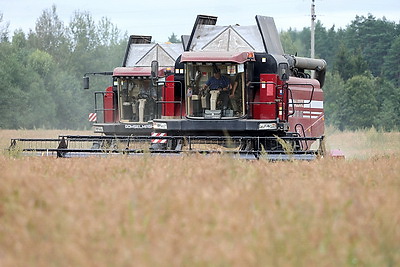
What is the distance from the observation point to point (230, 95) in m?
18.0

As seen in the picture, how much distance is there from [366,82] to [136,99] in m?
40.2

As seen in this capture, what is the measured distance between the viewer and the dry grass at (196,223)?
4.61 m

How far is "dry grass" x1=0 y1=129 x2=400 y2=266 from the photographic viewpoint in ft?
15.1

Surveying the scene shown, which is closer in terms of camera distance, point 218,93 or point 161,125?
point 218,93

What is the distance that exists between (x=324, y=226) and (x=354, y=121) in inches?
2316

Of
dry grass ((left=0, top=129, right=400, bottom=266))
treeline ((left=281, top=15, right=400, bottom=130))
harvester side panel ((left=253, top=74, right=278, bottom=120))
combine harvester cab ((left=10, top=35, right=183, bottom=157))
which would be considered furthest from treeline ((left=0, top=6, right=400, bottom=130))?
dry grass ((left=0, top=129, right=400, bottom=266))

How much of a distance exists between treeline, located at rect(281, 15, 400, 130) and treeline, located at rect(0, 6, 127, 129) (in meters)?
19.7

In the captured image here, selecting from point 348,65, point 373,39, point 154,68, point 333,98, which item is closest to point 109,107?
point 154,68

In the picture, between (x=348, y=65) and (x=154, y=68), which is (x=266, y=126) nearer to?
(x=154, y=68)

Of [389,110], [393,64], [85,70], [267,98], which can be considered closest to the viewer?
[267,98]

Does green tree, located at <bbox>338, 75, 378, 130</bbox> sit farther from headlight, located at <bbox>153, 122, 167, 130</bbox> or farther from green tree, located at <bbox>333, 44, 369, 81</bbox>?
headlight, located at <bbox>153, 122, 167, 130</bbox>

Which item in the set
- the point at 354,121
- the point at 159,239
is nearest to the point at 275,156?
the point at 159,239

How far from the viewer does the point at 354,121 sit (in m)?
63.2

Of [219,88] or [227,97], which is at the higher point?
[219,88]
